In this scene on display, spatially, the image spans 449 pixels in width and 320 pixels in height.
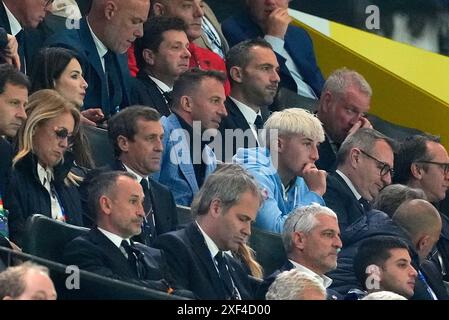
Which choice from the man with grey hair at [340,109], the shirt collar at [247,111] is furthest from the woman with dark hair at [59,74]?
the man with grey hair at [340,109]

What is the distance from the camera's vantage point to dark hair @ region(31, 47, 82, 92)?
34.1 ft

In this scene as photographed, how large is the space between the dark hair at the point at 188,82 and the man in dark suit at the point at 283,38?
1678 millimetres

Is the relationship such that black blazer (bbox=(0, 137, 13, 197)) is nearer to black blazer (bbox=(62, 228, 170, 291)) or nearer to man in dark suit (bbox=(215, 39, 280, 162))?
black blazer (bbox=(62, 228, 170, 291))

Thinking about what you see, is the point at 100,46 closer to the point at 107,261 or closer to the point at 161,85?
the point at 161,85

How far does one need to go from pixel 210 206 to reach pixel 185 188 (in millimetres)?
973

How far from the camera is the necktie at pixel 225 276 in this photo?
31.4 ft

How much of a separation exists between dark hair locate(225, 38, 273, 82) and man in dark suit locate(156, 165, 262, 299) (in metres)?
1.67

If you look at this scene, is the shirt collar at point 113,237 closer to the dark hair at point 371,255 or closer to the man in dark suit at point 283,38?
the dark hair at point 371,255

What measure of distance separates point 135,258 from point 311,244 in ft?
3.43

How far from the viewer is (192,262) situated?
948 centimetres

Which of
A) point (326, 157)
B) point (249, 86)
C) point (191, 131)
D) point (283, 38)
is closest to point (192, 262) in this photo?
point (191, 131)

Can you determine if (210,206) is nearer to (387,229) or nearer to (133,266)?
(133,266)
